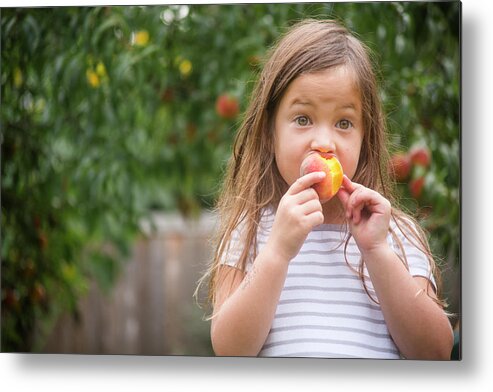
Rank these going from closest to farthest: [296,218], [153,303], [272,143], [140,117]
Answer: [296,218] < [272,143] < [140,117] < [153,303]

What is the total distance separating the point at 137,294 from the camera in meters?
3.17

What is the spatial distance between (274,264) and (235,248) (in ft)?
0.36

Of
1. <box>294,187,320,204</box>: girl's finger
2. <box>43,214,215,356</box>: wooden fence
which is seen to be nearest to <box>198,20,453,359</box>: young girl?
<box>294,187,320,204</box>: girl's finger

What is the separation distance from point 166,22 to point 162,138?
0.60 metres

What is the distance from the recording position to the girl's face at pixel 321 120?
148 centimetres

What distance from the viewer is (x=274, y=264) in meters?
1.40

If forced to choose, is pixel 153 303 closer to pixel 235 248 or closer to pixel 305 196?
pixel 235 248

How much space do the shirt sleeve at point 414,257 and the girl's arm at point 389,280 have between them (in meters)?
0.02

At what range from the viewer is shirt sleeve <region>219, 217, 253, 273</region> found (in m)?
1.47

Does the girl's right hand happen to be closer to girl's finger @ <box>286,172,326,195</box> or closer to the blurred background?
girl's finger @ <box>286,172,326,195</box>

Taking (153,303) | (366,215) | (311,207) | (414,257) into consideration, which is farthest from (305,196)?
(153,303)

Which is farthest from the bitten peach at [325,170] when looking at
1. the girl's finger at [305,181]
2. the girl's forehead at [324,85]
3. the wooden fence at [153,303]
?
the wooden fence at [153,303]

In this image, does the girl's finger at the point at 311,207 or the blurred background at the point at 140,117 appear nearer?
the girl's finger at the point at 311,207

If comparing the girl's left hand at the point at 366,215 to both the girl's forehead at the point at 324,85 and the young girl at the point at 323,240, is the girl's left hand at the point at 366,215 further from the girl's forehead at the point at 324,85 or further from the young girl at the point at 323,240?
the girl's forehead at the point at 324,85
